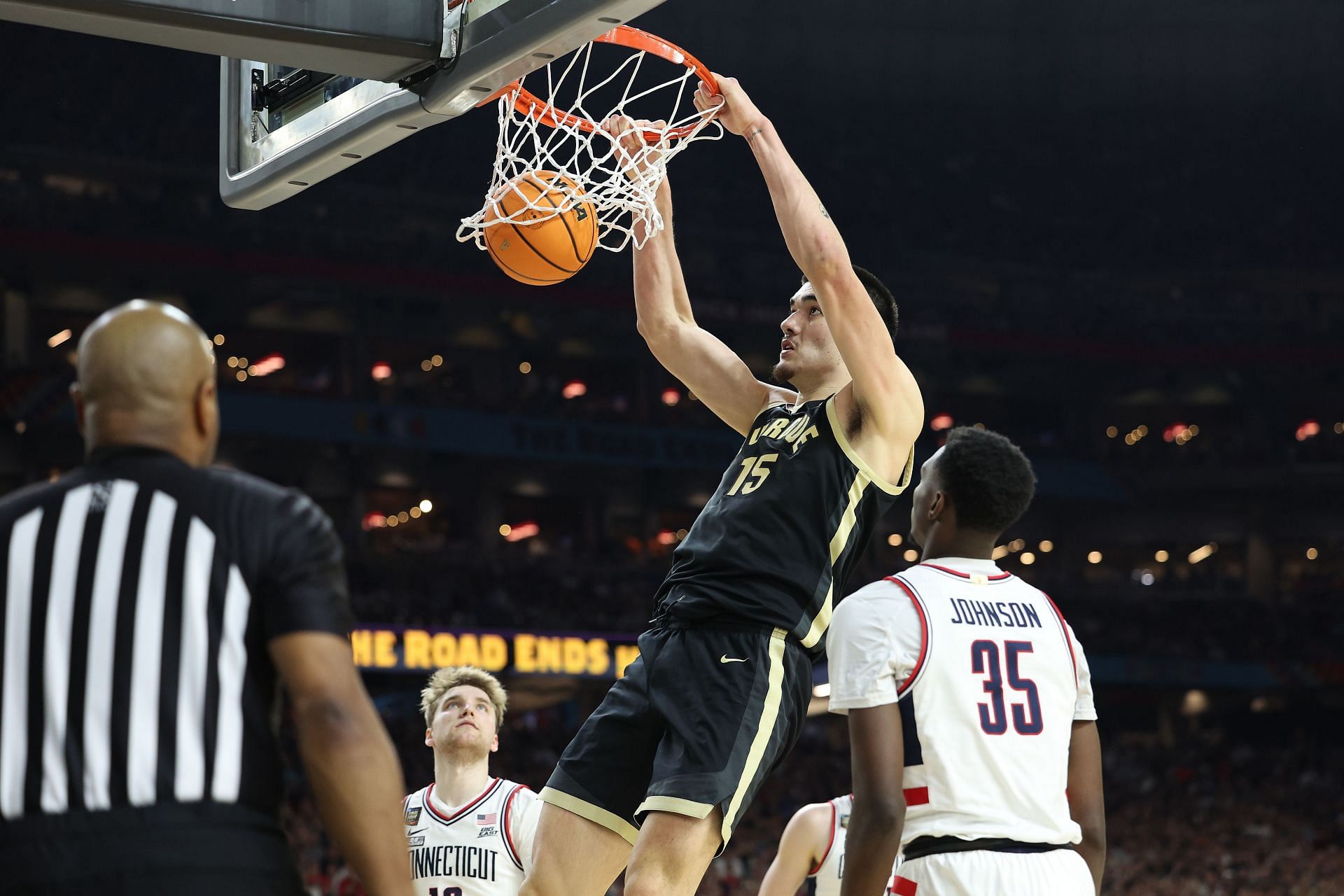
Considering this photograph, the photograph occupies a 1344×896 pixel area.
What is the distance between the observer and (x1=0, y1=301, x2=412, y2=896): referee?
216 centimetres

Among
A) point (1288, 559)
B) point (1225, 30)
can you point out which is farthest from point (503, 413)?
point (1288, 559)

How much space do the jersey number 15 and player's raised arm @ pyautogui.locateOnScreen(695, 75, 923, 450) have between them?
28.6 inches

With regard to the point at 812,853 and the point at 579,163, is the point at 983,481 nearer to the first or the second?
the point at 579,163

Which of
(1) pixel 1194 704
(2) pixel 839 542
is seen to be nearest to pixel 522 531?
(1) pixel 1194 704

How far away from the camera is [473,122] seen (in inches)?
1339

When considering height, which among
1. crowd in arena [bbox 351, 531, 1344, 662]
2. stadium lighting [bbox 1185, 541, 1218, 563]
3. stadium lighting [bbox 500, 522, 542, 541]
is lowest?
crowd in arena [bbox 351, 531, 1344, 662]

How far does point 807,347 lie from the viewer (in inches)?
174

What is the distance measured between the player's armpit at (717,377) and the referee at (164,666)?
2.44 m

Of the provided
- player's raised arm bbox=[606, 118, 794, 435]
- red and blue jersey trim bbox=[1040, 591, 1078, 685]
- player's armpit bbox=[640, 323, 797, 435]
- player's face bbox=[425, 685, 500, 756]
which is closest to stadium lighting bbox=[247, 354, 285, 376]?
player's face bbox=[425, 685, 500, 756]

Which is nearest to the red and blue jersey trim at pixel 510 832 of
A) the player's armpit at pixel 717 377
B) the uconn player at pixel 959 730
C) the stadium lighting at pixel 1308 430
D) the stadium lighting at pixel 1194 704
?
the player's armpit at pixel 717 377

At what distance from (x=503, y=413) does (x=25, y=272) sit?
917 centimetres

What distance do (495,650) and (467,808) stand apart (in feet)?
60.9

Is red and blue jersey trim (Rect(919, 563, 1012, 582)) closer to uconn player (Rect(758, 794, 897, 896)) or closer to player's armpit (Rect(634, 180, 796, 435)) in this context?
player's armpit (Rect(634, 180, 796, 435))

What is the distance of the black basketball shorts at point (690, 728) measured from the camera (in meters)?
3.79
